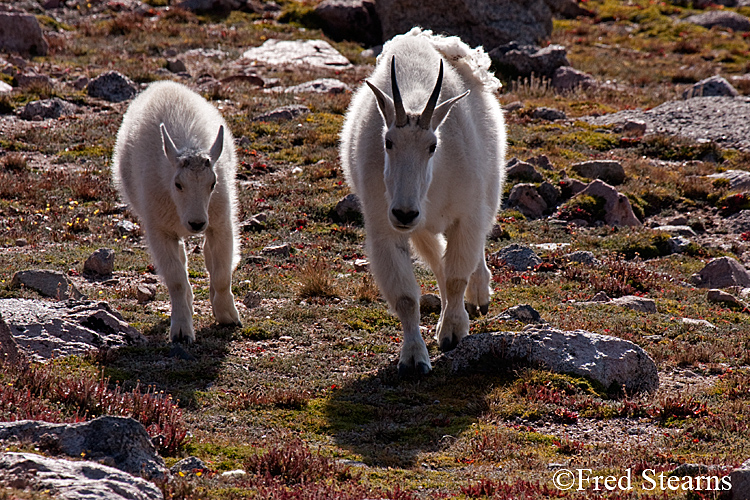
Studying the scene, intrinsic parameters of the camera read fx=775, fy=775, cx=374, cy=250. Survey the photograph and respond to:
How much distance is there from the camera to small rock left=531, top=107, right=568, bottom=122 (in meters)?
20.5

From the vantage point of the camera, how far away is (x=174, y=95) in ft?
30.6

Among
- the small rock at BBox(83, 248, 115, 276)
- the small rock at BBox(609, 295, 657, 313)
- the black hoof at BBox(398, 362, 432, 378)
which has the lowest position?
the small rock at BBox(609, 295, 657, 313)

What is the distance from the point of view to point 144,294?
9961 mm

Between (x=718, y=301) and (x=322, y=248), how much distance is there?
598cm

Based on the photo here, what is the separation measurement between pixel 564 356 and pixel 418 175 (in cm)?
234

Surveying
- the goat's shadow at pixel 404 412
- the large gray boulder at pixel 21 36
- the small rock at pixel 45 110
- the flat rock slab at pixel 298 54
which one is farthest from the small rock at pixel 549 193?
the large gray boulder at pixel 21 36

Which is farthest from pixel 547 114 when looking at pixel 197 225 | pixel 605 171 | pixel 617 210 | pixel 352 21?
pixel 197 225

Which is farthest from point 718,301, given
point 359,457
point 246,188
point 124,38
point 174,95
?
point 124,38

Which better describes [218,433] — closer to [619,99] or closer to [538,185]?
[538,185]

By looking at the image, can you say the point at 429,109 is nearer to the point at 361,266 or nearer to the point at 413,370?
the point at 413,370

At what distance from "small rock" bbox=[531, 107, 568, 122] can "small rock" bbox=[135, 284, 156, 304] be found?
13.2 meters

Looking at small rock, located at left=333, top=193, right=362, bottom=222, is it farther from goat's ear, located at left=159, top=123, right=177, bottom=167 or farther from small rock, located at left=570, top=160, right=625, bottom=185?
goat's ear, located at left=159, top=123, right=177, bottom=167

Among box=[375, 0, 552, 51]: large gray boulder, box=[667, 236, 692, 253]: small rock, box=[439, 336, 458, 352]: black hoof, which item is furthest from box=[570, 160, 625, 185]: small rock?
box=[375, 0, 552, 51]: large gray boulder

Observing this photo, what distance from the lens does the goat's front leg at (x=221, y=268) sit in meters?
8.84
